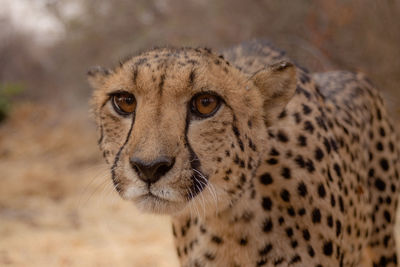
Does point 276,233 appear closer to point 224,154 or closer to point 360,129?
point 224,154

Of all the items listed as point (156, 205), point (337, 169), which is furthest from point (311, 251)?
point (156, 205)

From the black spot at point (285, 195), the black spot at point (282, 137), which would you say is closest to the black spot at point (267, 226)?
the black spot at point (285, 195)

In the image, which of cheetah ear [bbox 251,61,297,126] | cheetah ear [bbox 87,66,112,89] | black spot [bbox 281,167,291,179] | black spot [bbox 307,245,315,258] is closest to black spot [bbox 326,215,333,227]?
black spot [bbox 307,245,315,258]

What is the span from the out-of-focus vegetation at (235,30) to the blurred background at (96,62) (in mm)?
13

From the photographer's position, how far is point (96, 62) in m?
8.29

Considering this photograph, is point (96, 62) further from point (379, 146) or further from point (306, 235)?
point (306, 235)

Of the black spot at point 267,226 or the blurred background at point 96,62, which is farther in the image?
the blurred background at point 96,62

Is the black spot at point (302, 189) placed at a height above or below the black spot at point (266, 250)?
above

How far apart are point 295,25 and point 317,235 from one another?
4.35 meters

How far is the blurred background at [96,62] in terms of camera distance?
4133mm

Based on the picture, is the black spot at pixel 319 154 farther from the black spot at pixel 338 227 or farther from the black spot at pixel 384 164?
the black spot at pixel 384 164

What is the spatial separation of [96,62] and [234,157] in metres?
6.99

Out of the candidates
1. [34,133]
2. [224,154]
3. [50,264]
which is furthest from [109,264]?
[34,133]

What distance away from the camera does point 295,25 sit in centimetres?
582
